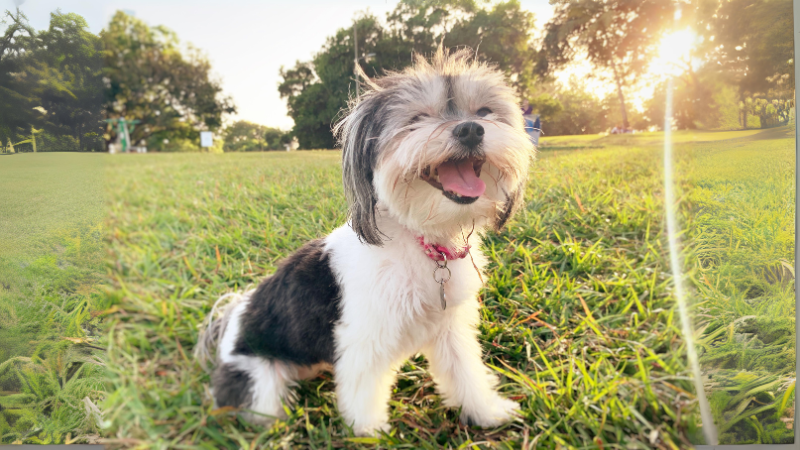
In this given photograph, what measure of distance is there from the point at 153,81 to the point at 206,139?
26cm

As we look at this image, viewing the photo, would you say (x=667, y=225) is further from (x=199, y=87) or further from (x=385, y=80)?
(x=199, y=87)

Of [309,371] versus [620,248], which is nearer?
[309,371]

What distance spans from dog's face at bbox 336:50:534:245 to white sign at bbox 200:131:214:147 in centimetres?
58

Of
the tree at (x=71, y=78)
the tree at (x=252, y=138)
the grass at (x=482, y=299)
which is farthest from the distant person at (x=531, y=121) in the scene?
the tree at (x=71, y=78)

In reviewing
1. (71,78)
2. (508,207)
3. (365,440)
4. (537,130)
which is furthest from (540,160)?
(71,78)

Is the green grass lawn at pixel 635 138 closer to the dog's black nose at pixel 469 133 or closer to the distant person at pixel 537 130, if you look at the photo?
the distant person at pixel 537 130

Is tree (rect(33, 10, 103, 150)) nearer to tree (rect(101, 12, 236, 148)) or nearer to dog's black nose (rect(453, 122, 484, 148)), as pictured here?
tree (rect(101, 12, 236, 148))

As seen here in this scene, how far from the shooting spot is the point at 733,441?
4.39ft

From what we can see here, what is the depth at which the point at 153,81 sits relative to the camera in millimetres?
1406

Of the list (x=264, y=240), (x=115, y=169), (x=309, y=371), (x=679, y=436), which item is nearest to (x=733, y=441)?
(x=679, y=436)

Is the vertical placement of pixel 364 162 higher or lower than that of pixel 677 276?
higher

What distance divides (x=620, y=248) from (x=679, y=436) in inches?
37.1

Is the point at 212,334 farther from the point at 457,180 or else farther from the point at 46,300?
the point at 457,180

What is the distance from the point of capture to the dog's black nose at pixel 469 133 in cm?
108
